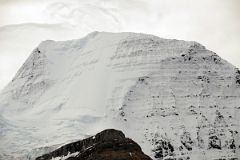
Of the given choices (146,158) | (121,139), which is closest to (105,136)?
(121,139)

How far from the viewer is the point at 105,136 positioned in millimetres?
185750

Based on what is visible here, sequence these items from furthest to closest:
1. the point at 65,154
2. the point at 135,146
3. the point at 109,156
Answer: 1. the point at 65,154
2. the point at 135,146
3. the point at 109,156

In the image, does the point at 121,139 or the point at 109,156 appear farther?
the point at 121,139

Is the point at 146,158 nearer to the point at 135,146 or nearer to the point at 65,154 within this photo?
the point at 135,146

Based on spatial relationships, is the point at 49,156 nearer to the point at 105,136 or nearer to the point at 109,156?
the point at 105,136

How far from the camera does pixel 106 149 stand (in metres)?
172

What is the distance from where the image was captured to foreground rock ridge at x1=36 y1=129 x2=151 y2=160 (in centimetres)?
16775

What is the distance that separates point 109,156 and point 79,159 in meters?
8.60

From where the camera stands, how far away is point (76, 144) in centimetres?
19362

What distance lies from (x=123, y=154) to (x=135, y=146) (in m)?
9.60

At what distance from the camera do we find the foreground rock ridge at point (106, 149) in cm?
16775

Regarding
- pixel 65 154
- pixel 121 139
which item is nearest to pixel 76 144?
pixel 65 154

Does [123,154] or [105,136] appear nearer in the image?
[123,154]

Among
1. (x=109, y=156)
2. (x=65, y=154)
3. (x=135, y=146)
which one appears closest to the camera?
(x=109, y=156)
